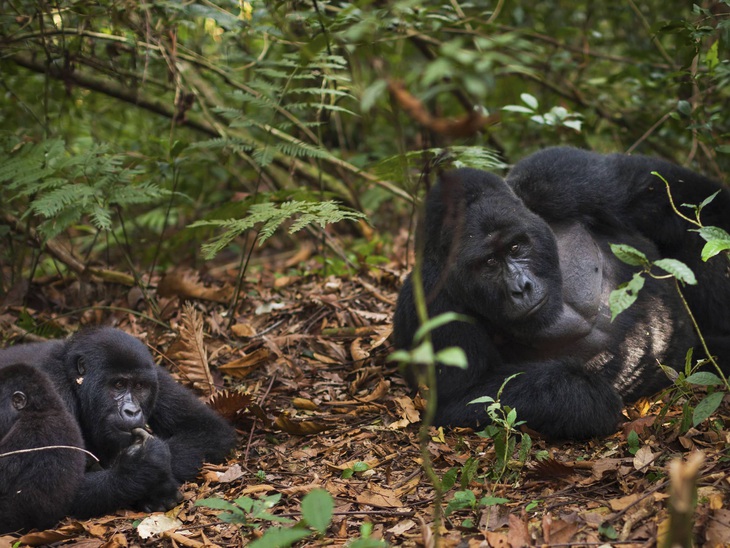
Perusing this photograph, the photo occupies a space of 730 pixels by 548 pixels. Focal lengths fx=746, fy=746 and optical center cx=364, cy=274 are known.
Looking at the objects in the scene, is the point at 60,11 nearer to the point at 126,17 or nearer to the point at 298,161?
the point at 126,17

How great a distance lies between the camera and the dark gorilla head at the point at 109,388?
421cm

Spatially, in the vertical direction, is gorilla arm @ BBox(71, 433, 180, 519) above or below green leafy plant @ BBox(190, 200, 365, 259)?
below

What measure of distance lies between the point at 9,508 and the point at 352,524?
169cm

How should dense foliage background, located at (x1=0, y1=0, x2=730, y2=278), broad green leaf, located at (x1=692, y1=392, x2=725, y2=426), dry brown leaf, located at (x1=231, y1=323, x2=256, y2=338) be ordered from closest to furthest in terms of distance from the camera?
broad green leaf, located at (x1=692, y1=392, x2=725, y2=426) < dense foliage background, located at (x1=0, y1=0, x2=730, y2=278) < dry brown leaf, located at (x1=231, y1=323, x2=256, y2=338)

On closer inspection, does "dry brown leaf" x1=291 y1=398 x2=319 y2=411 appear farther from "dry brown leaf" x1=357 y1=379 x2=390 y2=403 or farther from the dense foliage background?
the dense foliage background

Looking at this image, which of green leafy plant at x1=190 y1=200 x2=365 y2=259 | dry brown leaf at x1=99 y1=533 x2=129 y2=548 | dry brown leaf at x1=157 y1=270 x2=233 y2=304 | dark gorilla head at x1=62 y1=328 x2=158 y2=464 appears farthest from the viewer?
dry brown leaf at x1=157 y1=270 x2=233 y2=304

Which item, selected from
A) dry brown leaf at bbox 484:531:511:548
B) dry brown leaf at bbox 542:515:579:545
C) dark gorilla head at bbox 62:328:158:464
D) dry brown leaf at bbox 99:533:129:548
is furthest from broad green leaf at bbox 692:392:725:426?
dark gorilla head at bbox 62:328:158:464

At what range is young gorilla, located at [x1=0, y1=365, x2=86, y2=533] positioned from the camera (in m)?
3.63

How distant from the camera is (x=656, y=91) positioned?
7668 mm

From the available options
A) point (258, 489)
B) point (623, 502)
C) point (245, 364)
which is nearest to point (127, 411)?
point (258, 489)

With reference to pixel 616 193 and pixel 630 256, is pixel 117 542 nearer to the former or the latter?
pixel 630 256

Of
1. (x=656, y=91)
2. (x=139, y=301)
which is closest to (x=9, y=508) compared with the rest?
(x=139, y=301)

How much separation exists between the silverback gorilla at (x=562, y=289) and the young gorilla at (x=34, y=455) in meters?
2.06

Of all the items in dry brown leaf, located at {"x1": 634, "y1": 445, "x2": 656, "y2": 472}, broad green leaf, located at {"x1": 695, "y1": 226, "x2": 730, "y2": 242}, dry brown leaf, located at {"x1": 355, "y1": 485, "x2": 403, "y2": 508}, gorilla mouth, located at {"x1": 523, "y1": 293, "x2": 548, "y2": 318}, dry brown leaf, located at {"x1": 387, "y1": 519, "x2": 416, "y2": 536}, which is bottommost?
dry brown leaf, located at {"x1": 355, "y1": 485, "x2": 403, "y2": 508}
